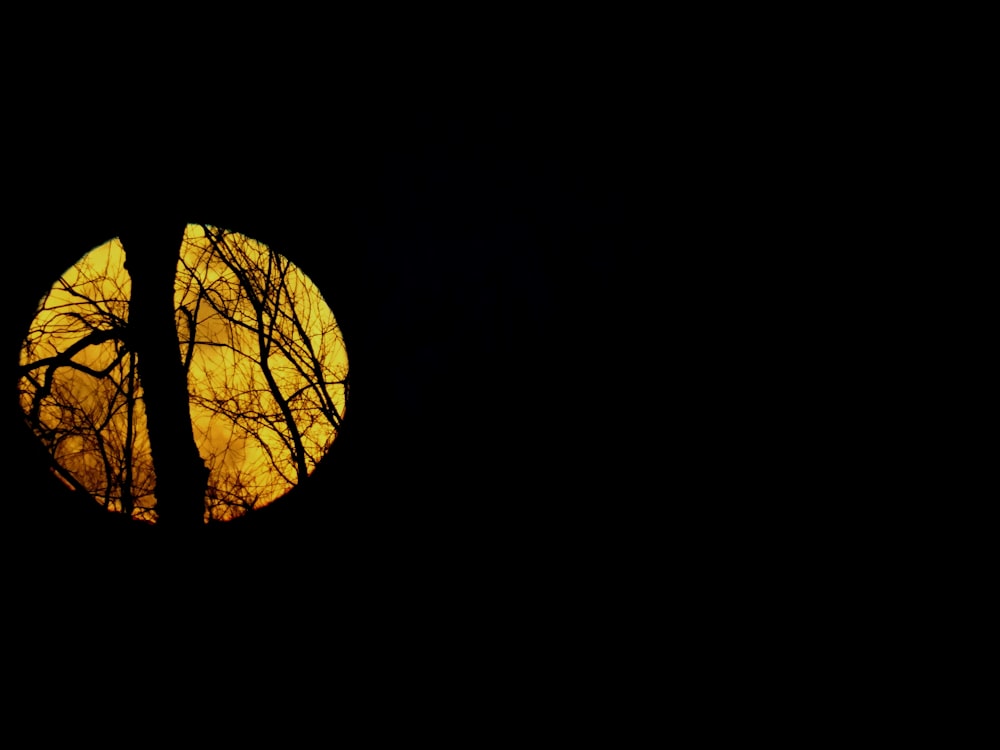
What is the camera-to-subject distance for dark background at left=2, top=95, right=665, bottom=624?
2611 millimetres

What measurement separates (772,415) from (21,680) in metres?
3.39

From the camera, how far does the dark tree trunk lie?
1.88 m

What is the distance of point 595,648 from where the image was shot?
2469mm

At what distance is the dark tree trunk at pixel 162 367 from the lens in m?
1.88

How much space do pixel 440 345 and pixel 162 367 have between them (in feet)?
4.32

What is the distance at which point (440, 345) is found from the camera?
293cm

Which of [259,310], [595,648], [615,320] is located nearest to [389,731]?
[595,648]

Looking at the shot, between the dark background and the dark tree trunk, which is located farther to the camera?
the dark background

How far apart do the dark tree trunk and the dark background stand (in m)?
0.74

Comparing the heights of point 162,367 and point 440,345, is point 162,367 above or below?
below

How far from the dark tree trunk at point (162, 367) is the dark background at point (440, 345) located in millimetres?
735

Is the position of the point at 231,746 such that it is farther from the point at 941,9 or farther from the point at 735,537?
the point at 941,9

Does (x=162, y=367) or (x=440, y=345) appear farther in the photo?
(x=440, y=345)

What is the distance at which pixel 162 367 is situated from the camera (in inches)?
74.7
